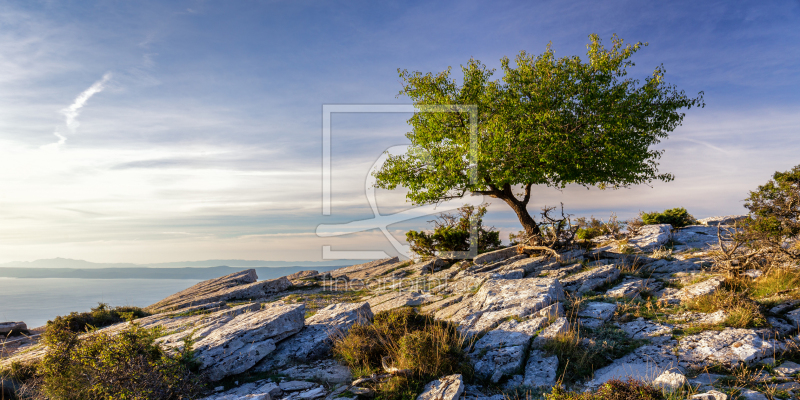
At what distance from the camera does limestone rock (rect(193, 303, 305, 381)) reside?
8977mm

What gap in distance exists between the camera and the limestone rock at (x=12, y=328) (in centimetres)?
1989

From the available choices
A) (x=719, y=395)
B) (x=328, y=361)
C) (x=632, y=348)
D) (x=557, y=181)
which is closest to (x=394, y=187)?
(x=557, y=181)

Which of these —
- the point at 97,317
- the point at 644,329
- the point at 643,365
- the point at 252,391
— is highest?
Result: the point at 644,329

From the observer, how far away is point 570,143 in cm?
2053

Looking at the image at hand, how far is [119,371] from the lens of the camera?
7996 mm

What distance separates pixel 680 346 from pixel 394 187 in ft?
55.3

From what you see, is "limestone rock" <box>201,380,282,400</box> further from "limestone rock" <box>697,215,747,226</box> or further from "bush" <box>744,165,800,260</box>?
"limestone rock" <box>697,215,747,226</box>

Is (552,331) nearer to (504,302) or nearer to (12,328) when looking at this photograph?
(504,302)

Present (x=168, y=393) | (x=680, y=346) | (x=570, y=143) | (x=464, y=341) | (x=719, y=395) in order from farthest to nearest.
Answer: (x=570, y=143) → (x=464, y=341) → (x=680, y=346) → (x=168, y=393) → (x=719, y=395)

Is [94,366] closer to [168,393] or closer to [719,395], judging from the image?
[168,393]

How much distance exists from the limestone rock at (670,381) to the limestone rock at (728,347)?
4.41ft

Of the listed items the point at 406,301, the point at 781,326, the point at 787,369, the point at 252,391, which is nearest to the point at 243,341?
the point at 252,391

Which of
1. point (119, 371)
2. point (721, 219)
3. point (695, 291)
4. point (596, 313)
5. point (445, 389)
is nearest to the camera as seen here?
point (445, 389)

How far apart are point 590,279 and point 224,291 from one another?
697 inches
